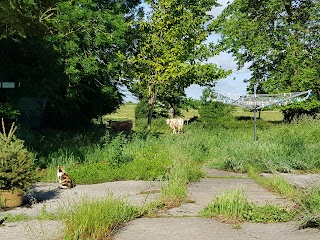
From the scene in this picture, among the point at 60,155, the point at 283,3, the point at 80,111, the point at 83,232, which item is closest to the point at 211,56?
the point at 283,3

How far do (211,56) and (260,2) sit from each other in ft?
29.6

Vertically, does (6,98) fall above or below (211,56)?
below

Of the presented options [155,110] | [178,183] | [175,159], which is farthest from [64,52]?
[155,110]

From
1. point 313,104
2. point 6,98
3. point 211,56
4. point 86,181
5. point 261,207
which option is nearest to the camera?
point 261,207

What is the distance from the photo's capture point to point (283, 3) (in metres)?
31.9

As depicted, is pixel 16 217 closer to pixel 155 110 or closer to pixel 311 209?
pixel 311 209

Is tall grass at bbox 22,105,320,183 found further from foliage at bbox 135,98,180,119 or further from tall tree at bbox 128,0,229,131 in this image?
foliage at bbox 135,98,180,119

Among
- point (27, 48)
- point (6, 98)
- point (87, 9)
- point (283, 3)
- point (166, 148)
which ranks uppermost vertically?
→ point (283, 3)

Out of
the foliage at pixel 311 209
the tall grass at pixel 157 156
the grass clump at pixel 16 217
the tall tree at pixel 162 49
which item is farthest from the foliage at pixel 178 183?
the tall tree at pixel 162 49

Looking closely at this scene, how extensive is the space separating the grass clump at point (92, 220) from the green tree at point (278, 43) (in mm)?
25578

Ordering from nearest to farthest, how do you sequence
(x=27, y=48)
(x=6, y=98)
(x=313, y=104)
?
(x=27, y=48) < (x=6, y=98) < (x=313, y=104)

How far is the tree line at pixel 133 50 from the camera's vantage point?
1347cm

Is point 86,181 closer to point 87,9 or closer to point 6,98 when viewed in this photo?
point 6,98

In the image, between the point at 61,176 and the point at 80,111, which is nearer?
the point at 61,176
